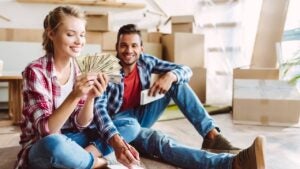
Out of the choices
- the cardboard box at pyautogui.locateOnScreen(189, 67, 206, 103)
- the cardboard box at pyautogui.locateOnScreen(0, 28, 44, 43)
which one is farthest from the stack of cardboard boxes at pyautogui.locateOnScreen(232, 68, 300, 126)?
the cardboard box at pyautogui.locateOnScreen(0, 28, 44, 43)

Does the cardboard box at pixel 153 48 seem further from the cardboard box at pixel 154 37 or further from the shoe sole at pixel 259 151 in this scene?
the shoe sole at pixel 259 151

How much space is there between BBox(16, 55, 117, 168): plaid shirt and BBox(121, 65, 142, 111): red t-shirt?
428 millimetres

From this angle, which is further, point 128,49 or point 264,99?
point 264,99

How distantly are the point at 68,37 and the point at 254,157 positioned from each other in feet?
2.69

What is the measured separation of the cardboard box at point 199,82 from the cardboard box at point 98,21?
1.07m

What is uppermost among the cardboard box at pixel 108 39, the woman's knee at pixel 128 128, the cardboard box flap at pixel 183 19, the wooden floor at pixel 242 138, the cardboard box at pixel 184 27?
the cardboard box flap at pixel 183 19

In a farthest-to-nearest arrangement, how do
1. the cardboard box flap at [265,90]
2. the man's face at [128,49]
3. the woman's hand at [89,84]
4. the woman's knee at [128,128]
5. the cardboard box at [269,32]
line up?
the cardboard box at [269,32] → the cardboard box flap at [265,90] → the man's face at [128,49] → the woman's knee at [128,128] → the woman's hand at [89,84]

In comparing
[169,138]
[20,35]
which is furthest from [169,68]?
[20,35]

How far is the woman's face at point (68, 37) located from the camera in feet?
4.12

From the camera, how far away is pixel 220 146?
5.45 ft

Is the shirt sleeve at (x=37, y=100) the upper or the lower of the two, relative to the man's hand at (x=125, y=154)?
upper

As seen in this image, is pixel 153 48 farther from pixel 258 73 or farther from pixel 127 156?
pixel 127 156

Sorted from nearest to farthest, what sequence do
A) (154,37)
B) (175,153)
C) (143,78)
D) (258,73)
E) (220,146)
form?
(175,153) → (220,146) → (143,78) → (258,73) → (154,37)

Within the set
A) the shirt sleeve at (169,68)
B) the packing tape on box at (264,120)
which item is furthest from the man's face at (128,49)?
the packing tape on box at (264,120)
